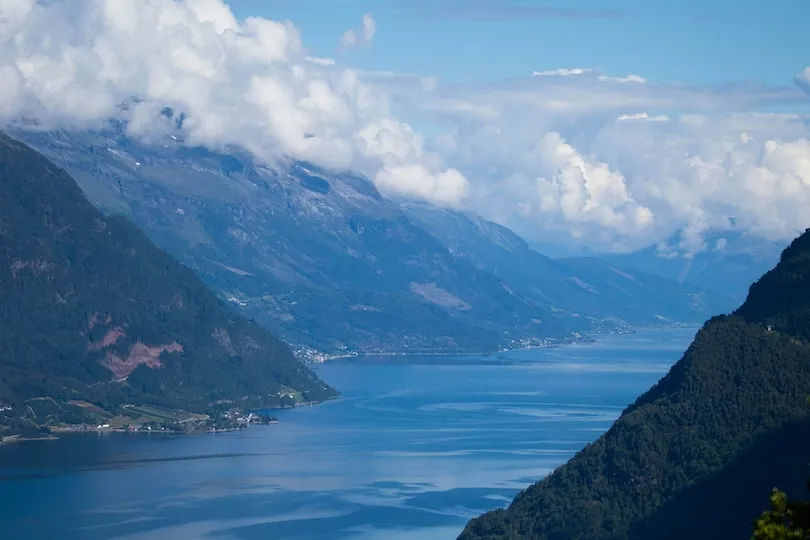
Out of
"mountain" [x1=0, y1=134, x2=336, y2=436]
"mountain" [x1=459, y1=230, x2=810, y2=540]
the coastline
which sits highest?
"mountain" [x1=0, y1=134, x2=336, y2=436]

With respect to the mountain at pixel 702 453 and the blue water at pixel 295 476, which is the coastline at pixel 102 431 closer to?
the blue water at pixel 295 476

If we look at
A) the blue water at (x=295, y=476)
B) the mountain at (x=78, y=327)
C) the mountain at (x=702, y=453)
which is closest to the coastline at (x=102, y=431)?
the blue water at (x=295, y=476)

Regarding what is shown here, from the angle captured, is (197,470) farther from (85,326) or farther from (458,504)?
(85,326)

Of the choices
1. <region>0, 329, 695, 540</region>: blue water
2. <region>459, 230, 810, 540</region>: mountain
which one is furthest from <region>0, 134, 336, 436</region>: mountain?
<region>459, 230, 810, 540</region>: mountain

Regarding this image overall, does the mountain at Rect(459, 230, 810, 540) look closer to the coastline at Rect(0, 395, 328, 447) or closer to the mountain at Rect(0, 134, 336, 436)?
the coastline at Rect(0, 395, 328, 447)

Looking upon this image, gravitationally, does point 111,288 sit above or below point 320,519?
above

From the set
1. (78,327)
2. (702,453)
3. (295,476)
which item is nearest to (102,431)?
(78,327)

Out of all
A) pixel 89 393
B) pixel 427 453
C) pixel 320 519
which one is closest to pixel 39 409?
pixel 89 393
